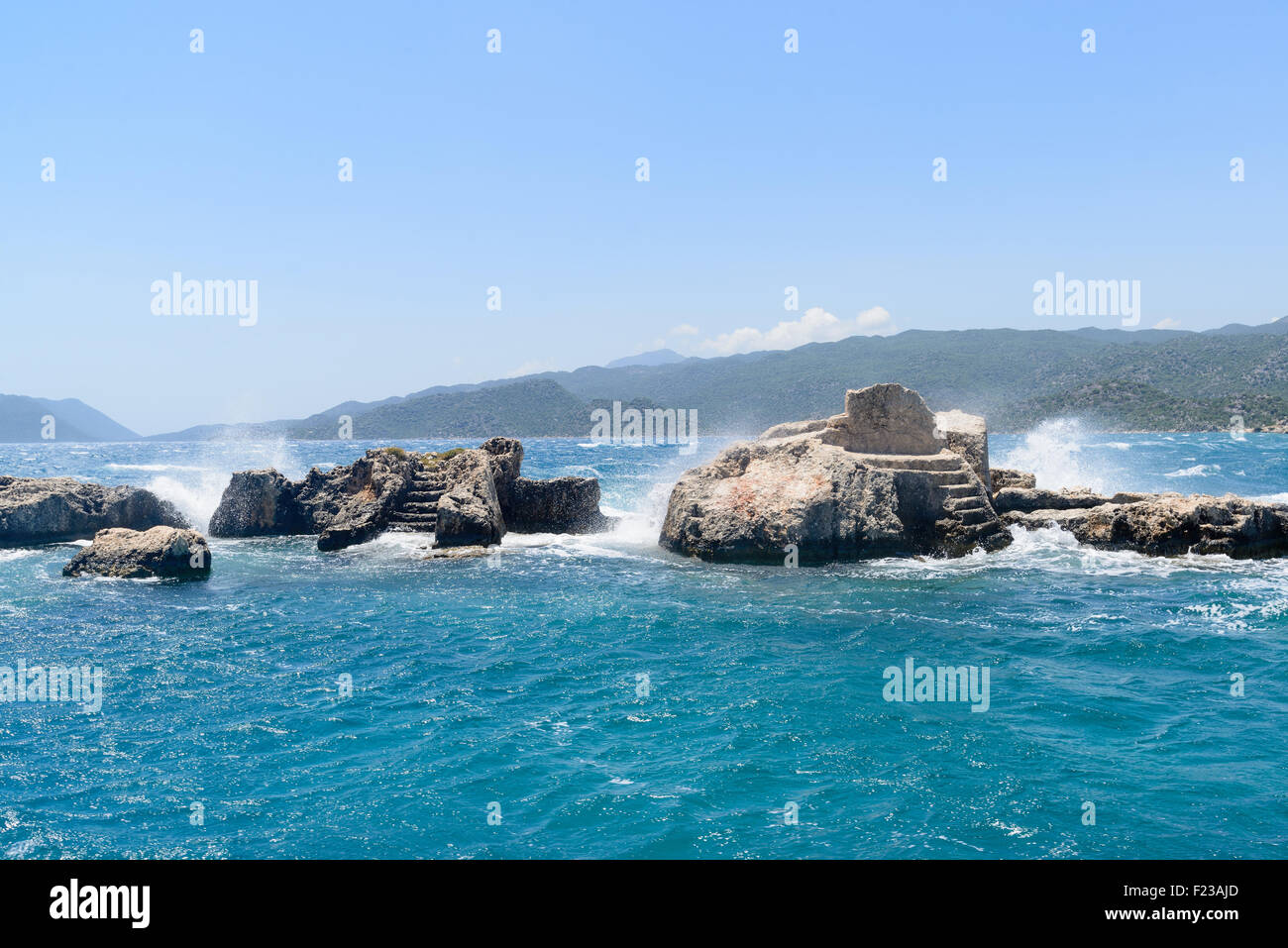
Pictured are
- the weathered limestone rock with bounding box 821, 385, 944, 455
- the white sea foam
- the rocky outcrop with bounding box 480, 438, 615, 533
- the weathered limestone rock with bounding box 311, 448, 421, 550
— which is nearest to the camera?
the weathered limestone rock with bounding box 821, 385, 944, 455

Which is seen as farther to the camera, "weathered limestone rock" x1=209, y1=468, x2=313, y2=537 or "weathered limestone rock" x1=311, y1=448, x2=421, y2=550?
"weathered limestone rock" x1=209, y1=468, x2=313, y2=537

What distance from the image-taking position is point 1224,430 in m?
128

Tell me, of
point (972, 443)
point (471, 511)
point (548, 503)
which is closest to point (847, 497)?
point (972, 443)

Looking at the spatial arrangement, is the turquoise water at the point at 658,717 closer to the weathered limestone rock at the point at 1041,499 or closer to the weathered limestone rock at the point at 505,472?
the weathered limestone rock at the point at 1041,499

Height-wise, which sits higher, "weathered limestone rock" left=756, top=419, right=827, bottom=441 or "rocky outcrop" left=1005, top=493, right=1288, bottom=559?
"weathered limestone rock" left=756, top=419, right=827, bottom=441

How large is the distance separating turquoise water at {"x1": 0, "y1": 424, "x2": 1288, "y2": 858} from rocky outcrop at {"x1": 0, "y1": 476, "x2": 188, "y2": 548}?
25.8 feet

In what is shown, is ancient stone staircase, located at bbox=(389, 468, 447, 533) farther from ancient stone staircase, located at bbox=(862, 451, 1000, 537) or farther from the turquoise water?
ancient stone staircase, located at bbox=(862, 451, 1000, 537)

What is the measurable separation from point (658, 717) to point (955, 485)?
18153mm

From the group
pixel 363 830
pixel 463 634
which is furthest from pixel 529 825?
pixel 463 634

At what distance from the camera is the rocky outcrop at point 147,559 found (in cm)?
2502

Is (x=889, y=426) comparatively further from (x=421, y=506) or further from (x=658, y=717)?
(x=658, y=717)

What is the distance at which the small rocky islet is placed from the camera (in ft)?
84.2

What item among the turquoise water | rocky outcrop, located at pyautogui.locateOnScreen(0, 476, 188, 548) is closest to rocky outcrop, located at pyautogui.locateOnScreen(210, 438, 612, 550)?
rocky outcrop, located at pyautogui.locateOnScreen(0, 476, 188, 548)

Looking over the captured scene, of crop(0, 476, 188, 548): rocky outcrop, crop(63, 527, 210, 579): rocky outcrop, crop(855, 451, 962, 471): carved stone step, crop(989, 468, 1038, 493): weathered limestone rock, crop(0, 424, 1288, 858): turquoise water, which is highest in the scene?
crop(855, 451, 962, 471): carved stone step
